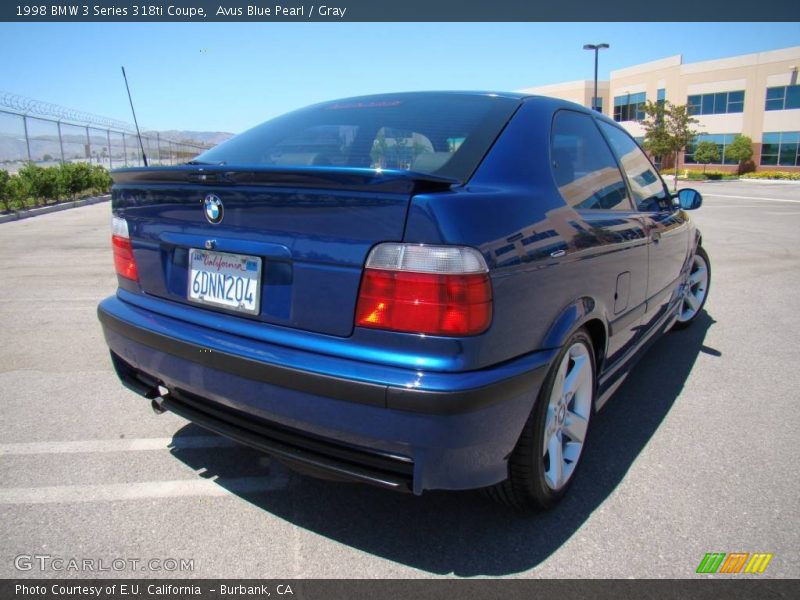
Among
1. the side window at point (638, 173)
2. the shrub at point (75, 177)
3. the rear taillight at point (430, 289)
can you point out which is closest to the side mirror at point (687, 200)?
the side window at point (638, 173)

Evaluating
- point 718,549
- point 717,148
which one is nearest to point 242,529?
point 718,549

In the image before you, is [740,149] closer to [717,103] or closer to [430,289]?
[717,103]

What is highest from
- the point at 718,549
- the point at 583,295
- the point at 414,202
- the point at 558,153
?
the point at 558,153

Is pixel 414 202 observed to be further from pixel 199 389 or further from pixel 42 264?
pixel 42 264

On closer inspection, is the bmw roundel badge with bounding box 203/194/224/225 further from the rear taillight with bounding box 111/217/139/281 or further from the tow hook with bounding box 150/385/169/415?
the tow hook with bounding box 150/385/169/415

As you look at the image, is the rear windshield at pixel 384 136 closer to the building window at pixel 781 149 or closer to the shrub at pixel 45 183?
the shrub at pixel 45 183

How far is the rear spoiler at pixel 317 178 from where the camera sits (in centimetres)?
175

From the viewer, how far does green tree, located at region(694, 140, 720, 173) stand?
4350 cm

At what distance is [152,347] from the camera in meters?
2.31

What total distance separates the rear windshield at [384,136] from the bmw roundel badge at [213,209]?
287 millimetres

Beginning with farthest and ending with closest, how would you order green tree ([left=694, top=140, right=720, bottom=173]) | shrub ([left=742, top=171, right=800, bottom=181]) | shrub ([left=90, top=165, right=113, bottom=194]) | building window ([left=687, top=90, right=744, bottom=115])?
building window ([left=687, top=90, right=744, bottom=115]), green tree ([left=694, top=140, right=720, bottom=173]), shrub ([left=742, top=171, right=800, bottom=181]), shrub ([left=90, top=165, right=113, bottom=194])

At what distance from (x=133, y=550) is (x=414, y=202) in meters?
1.63

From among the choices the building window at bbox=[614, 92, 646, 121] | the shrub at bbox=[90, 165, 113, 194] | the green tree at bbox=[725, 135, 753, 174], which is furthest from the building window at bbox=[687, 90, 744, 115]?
the shrub at bbox=[90, 165, 113, 194]

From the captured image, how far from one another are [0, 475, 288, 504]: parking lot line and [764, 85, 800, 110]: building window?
50495 mm
